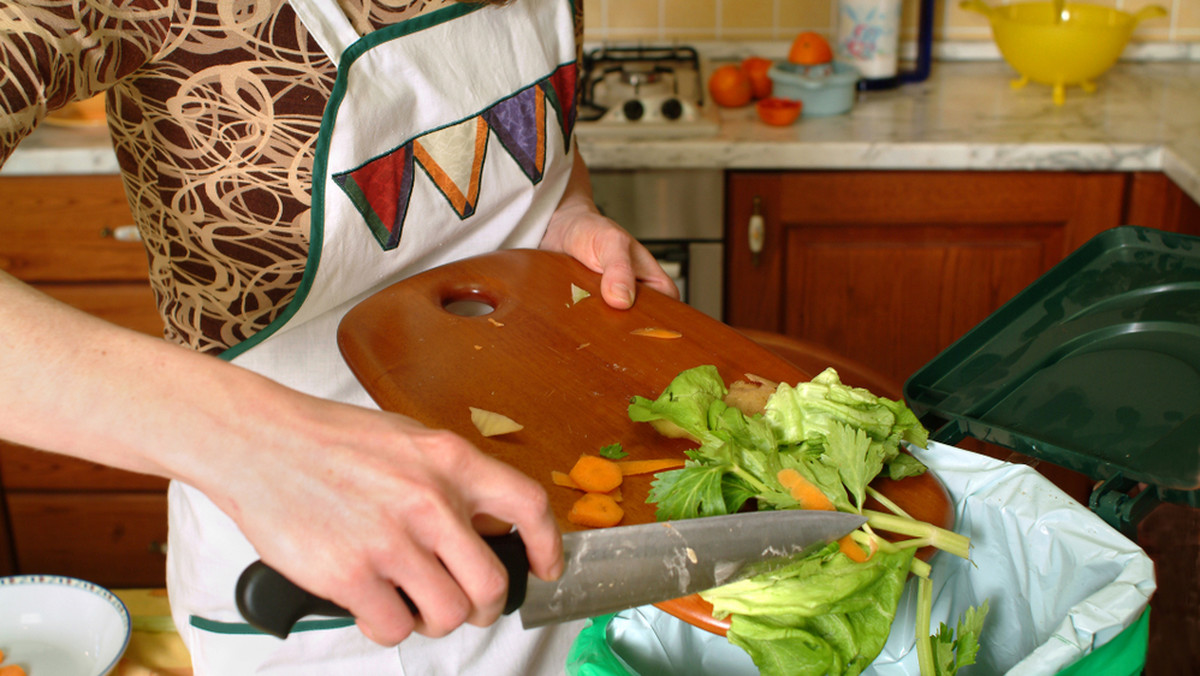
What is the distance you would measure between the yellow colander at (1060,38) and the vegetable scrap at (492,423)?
1.52m

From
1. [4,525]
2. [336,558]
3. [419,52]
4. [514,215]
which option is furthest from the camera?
[4,525]

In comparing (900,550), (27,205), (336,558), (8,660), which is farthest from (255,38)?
(27,205)

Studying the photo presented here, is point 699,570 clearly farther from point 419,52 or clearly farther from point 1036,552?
point 419,52

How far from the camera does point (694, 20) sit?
2096 mm

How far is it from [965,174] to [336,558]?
1.41 metres

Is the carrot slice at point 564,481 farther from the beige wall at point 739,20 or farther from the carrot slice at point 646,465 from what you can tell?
the beige wall at point 739,20

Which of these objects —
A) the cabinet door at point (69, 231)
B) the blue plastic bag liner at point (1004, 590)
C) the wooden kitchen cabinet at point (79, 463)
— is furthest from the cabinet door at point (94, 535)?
the blue plastic bag liner at point (1004, 590)

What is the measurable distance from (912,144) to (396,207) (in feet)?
3.37

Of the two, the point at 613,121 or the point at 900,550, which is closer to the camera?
the point at 900,550

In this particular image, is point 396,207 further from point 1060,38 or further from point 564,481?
point 1060,38

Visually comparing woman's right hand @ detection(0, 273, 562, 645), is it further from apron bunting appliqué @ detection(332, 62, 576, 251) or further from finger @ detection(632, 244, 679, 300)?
finger @ detection(632, 244, 679, 300)

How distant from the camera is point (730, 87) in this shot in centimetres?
177

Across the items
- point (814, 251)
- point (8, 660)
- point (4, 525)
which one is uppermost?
point (814, 251)

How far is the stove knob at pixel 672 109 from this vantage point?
1648 mm
